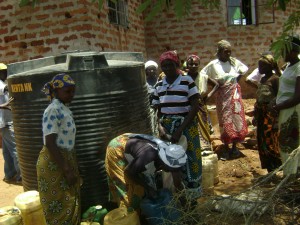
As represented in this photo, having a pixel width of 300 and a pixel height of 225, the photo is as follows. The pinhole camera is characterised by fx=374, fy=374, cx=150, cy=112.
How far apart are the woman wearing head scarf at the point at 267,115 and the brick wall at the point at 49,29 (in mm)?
2684

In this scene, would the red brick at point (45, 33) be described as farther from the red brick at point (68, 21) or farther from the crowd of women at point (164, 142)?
the crowd of women at point (164, 142)

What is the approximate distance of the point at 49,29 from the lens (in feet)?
19.0

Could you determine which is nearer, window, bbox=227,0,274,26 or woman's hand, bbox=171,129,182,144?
woman's hand, bbox=171,129,182,144

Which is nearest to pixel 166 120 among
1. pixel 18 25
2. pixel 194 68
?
pixel 194 68

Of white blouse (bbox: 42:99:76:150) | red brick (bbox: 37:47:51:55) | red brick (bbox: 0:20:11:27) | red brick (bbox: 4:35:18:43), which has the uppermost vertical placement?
red brick (bbox: 0:20:11:27)

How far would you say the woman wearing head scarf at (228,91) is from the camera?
226 inches

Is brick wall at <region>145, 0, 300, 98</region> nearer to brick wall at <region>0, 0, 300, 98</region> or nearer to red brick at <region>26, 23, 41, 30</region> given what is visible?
brick wall at <region>0, 0, 300, 98</region>

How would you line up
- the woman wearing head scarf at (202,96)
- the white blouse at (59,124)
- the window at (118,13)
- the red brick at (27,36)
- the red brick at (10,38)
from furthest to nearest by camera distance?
the window at (118,13), the red brick at (10,38), the red brick at (27,36), the woman wearing head scarf at (202,96), the white blouse at (59,124)

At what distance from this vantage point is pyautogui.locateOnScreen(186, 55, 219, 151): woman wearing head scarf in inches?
207

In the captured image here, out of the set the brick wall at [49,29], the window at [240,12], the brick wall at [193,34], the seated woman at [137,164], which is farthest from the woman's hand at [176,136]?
the window at [240,12]

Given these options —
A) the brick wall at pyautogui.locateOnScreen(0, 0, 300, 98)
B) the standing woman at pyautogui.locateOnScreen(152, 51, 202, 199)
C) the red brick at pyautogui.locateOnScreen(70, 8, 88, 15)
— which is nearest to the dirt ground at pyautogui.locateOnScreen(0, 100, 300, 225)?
the standing woman at pyautogui.locateOnScreen(152, 51, 202, 199)

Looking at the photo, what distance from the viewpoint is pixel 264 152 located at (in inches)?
183

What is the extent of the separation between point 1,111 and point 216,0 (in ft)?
13.7

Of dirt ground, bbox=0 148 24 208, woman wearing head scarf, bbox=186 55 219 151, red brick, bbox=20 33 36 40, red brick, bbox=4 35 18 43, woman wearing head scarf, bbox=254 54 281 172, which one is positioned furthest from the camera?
red brick, bbox=4 35 18 43
